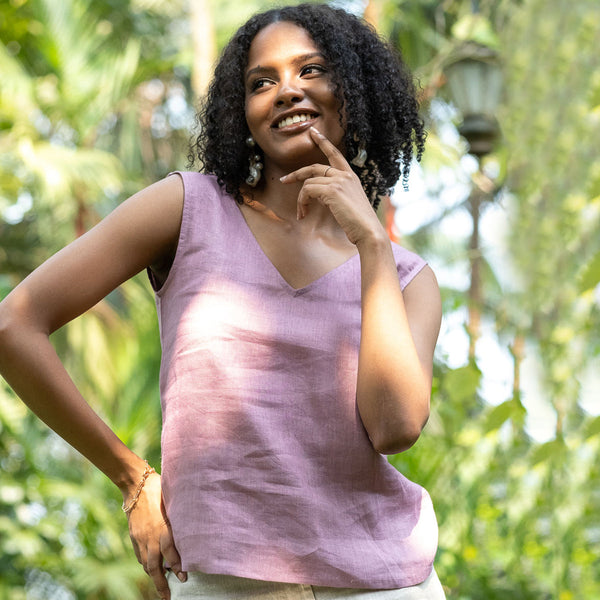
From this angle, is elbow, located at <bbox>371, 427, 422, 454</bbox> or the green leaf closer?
elbow, located at <bbox>371, 427, 422, 454</bbox>

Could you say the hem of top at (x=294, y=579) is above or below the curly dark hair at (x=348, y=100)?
below

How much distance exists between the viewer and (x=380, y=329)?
1.40 meters

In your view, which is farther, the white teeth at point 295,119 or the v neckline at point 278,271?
the white teeth at point 295,119

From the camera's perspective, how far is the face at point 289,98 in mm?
1573

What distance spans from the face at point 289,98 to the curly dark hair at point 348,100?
0.08 feet

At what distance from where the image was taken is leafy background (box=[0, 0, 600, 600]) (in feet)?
9.93

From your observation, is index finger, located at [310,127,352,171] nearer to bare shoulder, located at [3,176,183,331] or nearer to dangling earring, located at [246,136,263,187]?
dangling earring, located at [246,136,263,187]

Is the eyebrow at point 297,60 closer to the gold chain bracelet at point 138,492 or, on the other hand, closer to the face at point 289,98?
the face at point 289,98

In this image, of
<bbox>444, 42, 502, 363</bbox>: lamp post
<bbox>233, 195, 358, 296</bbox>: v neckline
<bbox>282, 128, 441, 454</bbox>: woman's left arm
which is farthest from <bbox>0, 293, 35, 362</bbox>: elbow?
<bbox>444, 42, 502, 363</bbox>: lamp post

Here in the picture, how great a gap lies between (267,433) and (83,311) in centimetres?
37

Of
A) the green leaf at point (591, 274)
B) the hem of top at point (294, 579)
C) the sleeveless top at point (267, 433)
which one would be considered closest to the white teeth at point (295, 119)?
the sleeveless top at point (267, 433)

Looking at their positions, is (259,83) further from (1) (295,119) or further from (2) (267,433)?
(2) (267,433)

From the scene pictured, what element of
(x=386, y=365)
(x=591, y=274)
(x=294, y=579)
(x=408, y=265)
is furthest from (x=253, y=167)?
(x=591, y=274)

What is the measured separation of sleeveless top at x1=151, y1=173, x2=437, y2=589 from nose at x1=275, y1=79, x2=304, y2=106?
23cm
